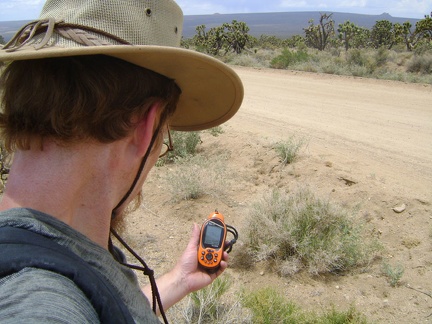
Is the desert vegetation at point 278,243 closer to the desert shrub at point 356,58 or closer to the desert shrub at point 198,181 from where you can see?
the desert shrub at point 198,181

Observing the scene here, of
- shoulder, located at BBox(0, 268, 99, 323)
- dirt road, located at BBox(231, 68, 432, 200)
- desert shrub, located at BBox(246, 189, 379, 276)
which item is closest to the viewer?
shoulder, located at BBox(0, 268, 99, 323)

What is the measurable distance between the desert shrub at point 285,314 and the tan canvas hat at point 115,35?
181cm

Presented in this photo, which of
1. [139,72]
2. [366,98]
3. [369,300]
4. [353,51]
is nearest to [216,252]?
[139,72]

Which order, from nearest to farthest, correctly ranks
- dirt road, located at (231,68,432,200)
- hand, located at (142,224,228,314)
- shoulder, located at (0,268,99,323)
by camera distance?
shoulder, located at (0,268,99,323), hand, located at (142,224,228,314), dirt road, located at (231,68,432,200)

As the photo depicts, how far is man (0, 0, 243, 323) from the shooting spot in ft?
3.38

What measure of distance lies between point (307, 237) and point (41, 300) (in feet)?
9.58

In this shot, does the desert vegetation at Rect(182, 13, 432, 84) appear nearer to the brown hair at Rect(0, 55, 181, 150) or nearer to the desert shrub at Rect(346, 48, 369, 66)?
the desert shrub at Rect(346, 48, 369, 66)

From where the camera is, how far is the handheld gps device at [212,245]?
2047mm

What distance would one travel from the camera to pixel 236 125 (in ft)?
24.7

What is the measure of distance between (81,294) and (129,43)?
0.69 meters

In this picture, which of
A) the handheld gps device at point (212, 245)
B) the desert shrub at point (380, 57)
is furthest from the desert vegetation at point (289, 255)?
the desert shrub at point (380, 57)

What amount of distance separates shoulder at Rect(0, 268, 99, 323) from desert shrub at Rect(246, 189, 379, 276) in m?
2.71

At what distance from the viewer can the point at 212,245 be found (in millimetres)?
2125

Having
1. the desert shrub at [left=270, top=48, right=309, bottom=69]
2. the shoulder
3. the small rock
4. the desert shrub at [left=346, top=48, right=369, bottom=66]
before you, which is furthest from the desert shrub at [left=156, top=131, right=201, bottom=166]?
the desert shrub at [left=270, top=48, right=309, bottom=69]
